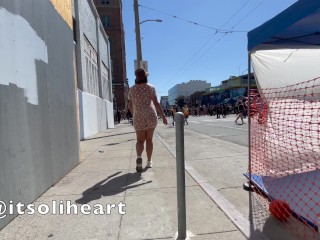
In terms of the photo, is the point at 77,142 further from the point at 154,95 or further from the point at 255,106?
the point at 255,106

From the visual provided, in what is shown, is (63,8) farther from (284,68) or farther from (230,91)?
(230,91)

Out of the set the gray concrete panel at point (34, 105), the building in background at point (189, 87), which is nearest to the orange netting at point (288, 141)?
the gray concrete panel at point (34, 105)

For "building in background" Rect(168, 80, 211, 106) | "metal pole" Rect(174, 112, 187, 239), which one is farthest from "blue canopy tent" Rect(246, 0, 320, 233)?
"building in background" Rect(168, 80, 211, 106)

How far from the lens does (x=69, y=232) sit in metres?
3.13

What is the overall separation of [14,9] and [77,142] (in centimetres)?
337

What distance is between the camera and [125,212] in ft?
11.9

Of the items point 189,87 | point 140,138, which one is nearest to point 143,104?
point 140,138

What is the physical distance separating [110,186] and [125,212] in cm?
121

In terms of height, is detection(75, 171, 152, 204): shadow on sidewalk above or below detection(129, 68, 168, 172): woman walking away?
below

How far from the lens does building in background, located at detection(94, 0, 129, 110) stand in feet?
198

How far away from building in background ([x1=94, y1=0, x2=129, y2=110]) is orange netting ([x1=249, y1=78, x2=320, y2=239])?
56.4m

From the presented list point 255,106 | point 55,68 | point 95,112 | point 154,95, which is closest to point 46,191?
point 55,68

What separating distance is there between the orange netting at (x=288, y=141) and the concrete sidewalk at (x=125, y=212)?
0.85 metres

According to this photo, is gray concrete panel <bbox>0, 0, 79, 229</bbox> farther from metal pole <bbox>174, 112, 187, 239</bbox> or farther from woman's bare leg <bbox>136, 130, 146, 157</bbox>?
metal pole <bbox>174, 112, 187, 239</bbox>
